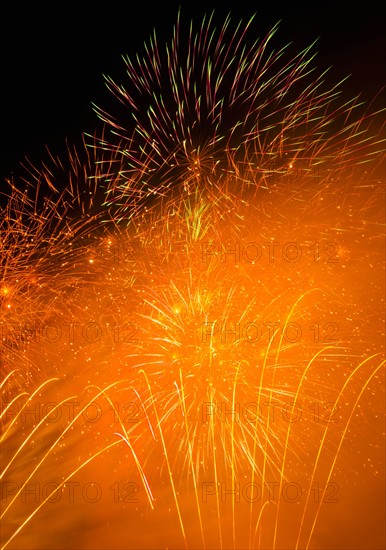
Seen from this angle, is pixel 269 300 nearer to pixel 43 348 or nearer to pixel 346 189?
pixel 346 189

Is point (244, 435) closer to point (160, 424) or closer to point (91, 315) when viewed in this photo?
point (160, 424)

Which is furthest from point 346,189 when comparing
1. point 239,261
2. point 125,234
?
point 125,234

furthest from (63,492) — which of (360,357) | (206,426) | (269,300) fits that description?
(360,357)

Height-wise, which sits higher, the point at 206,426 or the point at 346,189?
the point at 346,189

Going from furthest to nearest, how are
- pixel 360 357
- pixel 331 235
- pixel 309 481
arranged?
pixel 331 235
pixel 360 357
pixel 309 481

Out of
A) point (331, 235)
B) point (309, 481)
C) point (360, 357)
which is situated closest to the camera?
point (309, 481)

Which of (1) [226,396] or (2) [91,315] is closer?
(1) [226,396]

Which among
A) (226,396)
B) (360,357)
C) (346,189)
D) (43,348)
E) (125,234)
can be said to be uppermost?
(125,234)

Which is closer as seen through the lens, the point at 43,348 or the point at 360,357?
the point at 360,357

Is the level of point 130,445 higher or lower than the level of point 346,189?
lower
